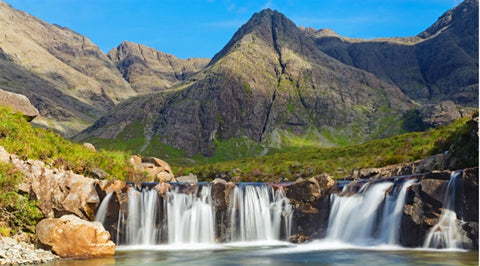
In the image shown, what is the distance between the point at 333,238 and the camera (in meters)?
39.7

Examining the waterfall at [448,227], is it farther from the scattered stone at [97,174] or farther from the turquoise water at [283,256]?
the scattered stone at [97,174]

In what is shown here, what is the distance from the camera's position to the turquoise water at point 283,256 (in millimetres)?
28609

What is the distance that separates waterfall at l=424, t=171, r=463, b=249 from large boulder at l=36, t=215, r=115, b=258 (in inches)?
1001

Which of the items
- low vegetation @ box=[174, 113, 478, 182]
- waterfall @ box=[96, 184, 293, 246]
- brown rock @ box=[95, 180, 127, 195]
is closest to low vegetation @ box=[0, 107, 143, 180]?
brown rock @ box=[95, 180, 127, 195]

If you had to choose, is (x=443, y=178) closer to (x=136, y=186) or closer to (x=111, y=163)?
(x=136, y=186)

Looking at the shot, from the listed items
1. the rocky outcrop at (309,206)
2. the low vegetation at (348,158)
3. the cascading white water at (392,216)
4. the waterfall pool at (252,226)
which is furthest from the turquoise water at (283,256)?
the low vegetation at (348,158)

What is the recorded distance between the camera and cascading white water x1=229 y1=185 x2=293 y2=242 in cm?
4238

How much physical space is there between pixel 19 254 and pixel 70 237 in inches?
137

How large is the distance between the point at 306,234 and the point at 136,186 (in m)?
17.1

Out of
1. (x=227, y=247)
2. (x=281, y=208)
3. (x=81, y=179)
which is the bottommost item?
(x=227, y=247)

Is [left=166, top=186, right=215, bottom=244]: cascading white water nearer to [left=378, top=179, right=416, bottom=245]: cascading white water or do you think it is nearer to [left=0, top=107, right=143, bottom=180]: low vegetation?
[left=0, top=107, right=143, bottom=180]: low vegetation

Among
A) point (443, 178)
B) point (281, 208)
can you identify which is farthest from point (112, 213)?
point (443, 178)

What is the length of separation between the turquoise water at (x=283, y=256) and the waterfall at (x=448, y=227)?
4.68 ft

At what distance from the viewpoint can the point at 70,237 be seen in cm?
3067
